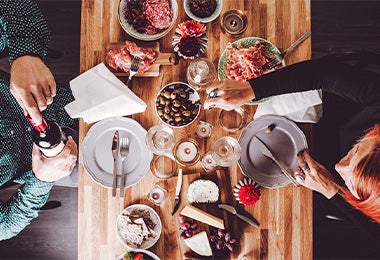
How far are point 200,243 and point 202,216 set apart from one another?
0.11m

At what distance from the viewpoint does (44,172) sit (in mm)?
1631

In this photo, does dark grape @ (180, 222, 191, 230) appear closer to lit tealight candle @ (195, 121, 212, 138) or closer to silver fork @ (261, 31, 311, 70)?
lit tealight candle @ (195, 121, 212, 138)

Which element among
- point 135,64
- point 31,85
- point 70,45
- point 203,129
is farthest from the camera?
point 70,45

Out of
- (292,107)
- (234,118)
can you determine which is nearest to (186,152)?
(234,118)

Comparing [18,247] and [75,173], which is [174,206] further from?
[18,247]

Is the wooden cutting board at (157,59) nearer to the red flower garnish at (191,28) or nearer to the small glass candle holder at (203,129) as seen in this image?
the red flower garnish at (191,28)

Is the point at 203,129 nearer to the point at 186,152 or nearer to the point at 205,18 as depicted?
the point at 186,152

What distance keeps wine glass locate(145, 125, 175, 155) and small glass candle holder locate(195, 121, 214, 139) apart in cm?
10

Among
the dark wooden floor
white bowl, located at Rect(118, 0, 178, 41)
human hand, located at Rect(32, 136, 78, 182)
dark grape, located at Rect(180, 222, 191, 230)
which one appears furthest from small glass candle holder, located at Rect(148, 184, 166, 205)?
the dark wooden floor

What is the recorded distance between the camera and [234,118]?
5.43 feet

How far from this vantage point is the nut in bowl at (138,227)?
A: 158cm

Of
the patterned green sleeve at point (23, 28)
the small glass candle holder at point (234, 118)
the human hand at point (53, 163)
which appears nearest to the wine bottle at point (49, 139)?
the human hand at point (53, 163)

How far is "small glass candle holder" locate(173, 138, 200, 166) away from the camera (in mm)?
1634

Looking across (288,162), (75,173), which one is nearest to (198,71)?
(288,162)
